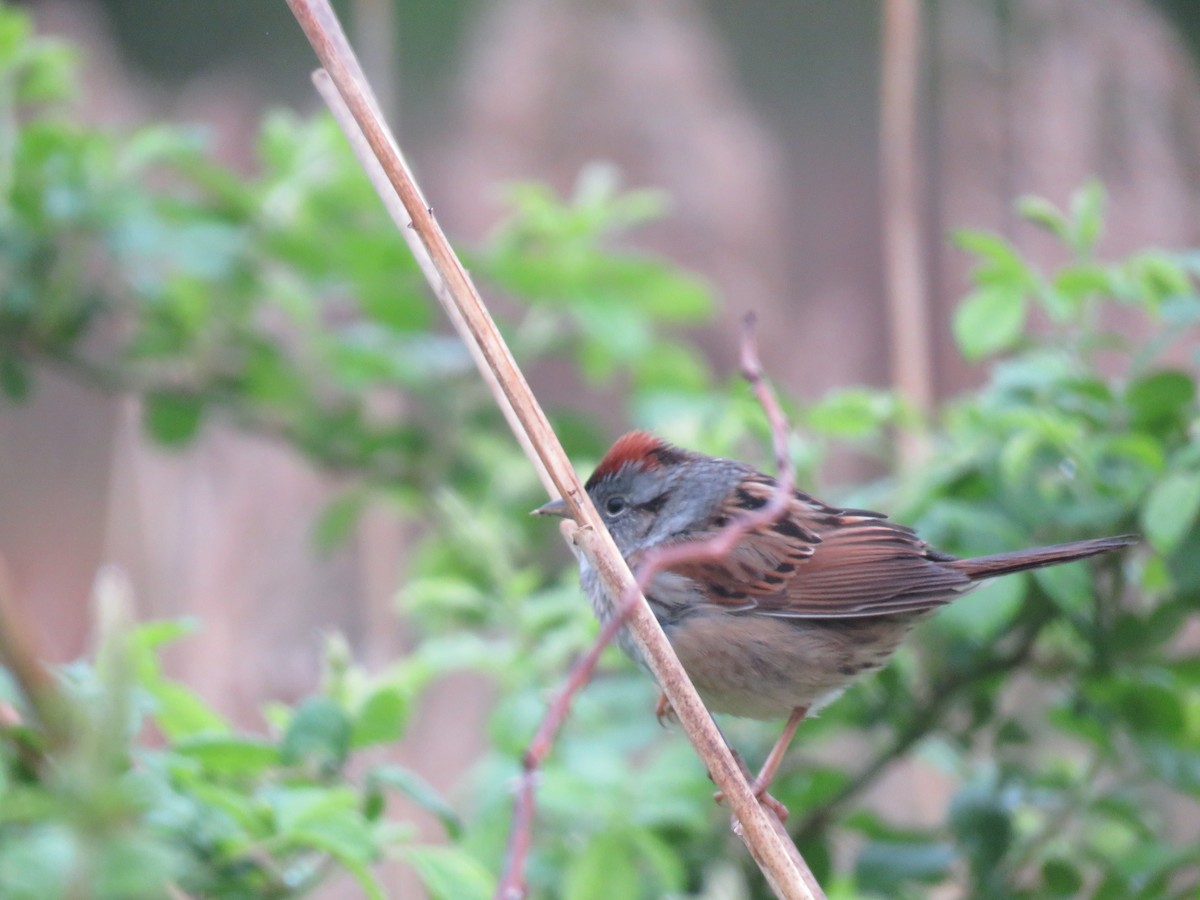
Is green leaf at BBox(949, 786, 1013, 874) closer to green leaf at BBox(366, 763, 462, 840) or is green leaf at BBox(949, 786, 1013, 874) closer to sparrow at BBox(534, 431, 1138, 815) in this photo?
sparrow at BBox(534, 431, 1138, 815)

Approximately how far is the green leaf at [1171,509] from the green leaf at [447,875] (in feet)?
3.11

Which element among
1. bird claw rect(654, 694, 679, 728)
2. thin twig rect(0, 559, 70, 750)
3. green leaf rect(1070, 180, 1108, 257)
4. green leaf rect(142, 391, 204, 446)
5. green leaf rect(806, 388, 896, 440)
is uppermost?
thin twig rect(0, 559, 70, 750)

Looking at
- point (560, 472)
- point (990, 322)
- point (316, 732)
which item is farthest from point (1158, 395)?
point (316, 732)

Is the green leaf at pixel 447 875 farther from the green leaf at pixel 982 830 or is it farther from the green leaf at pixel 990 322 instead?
the green leaf at pixel 990 322

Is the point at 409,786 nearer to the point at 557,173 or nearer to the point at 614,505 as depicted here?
the point at 614,505

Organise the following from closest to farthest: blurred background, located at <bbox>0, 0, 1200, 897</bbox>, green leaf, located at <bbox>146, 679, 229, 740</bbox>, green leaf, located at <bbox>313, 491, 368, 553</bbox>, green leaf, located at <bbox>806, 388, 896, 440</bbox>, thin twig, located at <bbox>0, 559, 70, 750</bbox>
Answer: thin twig, located at <bbox>0, 559, 70, 750</bbox>
green leaf, located at <bbox>146, 679, 229, 740</bbox>
green leaf, located at <bbox>806, 388, 896, 440</bbox>
green leaf, located at <bbox>313, 491, 368, 553</bbox>
blurred background, located at <bbox>0, 0, 1200, 897</bbox>

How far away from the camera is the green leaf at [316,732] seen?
1.38 m

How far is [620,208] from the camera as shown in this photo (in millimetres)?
2779

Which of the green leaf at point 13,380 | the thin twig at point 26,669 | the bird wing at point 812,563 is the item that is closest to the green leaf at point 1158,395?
the bird wing at point 812,563

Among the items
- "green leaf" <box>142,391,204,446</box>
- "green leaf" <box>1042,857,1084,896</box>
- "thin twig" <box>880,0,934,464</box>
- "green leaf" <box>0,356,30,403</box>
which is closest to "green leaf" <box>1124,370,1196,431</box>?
"green leaf" <box>1042,857,1084,896</box>

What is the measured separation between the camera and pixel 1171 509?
1.58m

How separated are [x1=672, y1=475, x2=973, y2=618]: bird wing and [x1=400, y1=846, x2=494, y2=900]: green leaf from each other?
760 millimetres

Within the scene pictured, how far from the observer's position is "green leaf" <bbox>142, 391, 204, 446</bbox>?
2809 millimetres

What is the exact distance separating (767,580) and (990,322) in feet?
1.85
